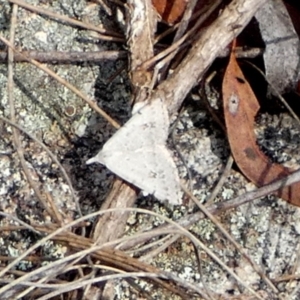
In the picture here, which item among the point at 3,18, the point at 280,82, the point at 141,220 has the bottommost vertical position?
the point at 141,220

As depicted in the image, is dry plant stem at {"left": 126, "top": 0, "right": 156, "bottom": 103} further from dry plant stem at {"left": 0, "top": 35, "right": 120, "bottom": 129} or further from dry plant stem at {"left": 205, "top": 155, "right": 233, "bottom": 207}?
dry plant stem at {"left": 205, "top": 155, "right": 233, "bottom": 207}

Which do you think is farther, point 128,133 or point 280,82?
point 280,82

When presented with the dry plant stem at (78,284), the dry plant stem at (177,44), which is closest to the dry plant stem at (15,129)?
the dry plant stem at (78,284)

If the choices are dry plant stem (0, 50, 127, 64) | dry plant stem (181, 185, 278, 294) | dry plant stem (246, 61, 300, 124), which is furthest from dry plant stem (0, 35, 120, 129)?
dry plant stem (246, 61, 300, 124)

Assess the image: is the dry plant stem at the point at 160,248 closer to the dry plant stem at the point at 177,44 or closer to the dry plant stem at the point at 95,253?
the dry plant stem at the point at 95,253

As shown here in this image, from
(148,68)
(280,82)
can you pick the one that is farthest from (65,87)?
(280,82)

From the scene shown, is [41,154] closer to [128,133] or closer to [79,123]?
[79,123]

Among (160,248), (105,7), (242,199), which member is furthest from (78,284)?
(105,7)
